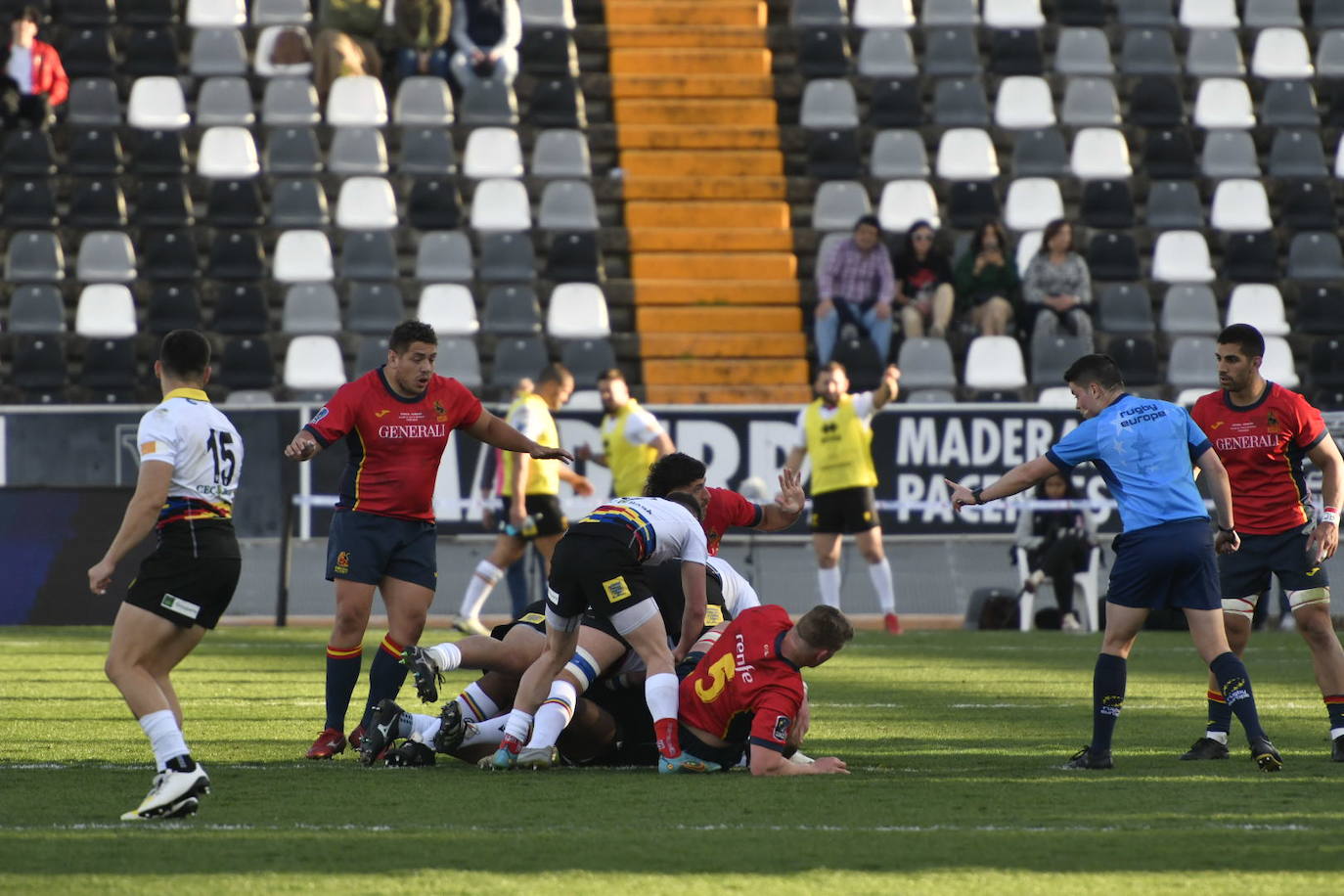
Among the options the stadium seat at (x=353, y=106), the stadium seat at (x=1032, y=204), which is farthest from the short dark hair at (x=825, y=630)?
the stadium seat at (x=353, y=106)

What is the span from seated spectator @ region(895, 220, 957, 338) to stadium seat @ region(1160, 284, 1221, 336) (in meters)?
2.46

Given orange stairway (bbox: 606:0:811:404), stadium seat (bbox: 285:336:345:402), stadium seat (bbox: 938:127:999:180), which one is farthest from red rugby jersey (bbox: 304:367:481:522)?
stadium seat (bbox: 938:127:999:180)

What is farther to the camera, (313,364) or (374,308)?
(374,308)

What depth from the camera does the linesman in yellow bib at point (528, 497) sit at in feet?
51.4

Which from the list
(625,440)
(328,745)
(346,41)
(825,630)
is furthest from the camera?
(346,41)

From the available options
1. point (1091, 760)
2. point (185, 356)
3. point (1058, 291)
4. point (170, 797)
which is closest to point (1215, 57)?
point (1058, 291)

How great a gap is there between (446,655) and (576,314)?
12597 millimetres

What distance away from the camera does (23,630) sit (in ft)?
53.0

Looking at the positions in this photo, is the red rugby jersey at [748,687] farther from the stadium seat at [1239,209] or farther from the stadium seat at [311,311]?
the stadium seat at [1239,209]

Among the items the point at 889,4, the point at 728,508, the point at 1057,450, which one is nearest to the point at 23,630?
the point at 728,508

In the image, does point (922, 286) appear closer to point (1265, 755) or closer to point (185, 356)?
point (1265, 755)

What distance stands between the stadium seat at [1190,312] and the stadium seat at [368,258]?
855 cm

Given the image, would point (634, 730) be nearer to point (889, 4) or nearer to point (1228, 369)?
point (1228, 369)

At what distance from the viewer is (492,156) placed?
22.5 meters
